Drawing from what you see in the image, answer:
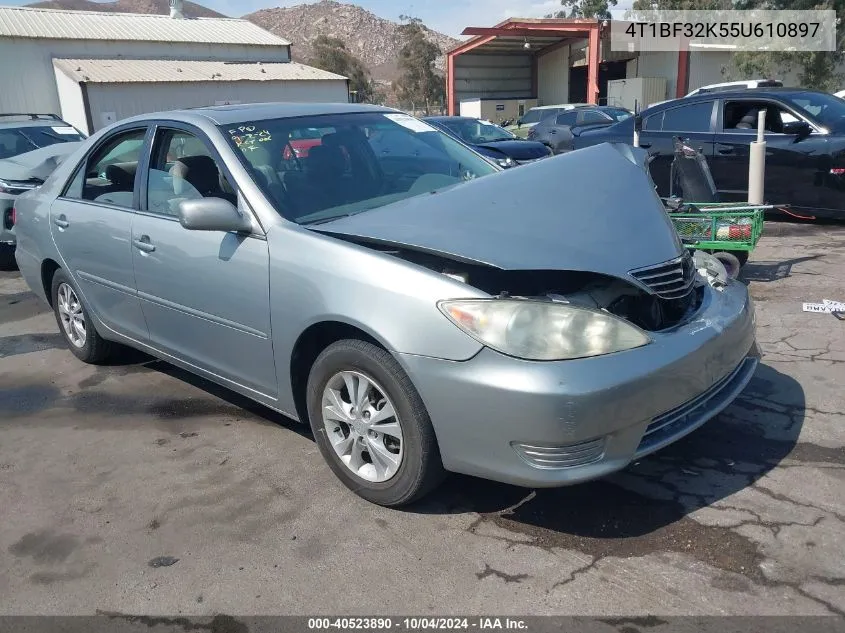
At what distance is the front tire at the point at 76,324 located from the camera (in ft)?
16.6

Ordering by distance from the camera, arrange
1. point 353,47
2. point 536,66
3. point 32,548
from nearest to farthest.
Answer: point 32,548 < point 536,66 < point 353,47

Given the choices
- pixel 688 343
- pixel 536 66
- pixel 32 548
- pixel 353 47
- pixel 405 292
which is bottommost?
pixel 32 548

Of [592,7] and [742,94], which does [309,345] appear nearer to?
[742,94]

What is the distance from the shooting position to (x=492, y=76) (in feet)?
119

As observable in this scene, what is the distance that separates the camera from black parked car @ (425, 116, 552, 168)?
449 inches

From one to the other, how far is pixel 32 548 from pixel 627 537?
244 centimetres

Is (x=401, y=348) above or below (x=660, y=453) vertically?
above

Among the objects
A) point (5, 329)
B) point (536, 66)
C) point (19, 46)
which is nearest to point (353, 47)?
point (536, 66)

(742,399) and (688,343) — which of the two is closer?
(688,343)

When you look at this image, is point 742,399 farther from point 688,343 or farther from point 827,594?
point 827,594

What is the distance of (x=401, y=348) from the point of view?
2805mm

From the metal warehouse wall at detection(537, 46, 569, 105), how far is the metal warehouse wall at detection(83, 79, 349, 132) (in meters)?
10.5

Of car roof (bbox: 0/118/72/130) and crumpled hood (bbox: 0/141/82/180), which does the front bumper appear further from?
car roof (bbox: 0/118/72/130)

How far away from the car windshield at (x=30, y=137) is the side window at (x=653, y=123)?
7.81 m
